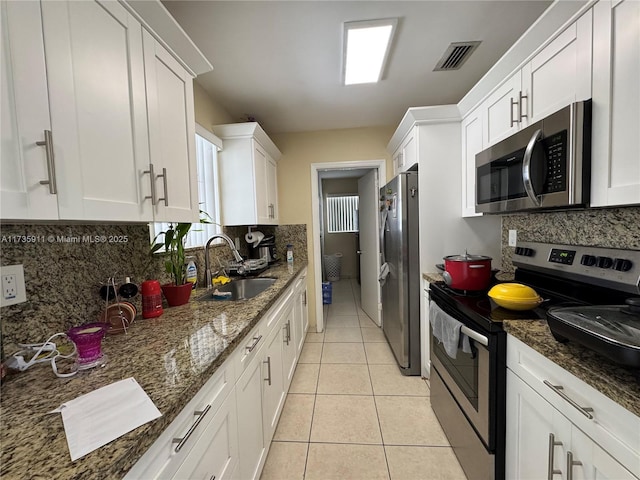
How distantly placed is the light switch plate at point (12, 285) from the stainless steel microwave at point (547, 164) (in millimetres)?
2025

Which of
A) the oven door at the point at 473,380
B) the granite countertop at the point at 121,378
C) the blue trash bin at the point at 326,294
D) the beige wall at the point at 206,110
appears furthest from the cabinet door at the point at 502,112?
the blue trash bin at the point at 326,294

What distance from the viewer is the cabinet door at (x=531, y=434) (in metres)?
0.83

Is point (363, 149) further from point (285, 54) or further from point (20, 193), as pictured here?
point (20, 193)

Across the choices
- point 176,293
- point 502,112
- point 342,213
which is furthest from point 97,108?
point 342,213

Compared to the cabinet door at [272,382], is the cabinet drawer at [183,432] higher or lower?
higher

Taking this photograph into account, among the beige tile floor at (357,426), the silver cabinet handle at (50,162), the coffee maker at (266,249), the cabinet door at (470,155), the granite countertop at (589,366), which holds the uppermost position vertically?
the cabinet door at (470,155)

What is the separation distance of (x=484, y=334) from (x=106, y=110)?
169 centimetres

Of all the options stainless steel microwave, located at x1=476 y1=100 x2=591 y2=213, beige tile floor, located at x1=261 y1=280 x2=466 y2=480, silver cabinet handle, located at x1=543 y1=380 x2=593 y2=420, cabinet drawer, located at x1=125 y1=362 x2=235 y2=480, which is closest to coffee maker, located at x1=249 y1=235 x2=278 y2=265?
beige tile floor, located at x1=261 y1=280 x2=466 y2=480

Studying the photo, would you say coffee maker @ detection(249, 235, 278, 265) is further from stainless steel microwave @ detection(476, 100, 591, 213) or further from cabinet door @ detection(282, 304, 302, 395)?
stainless steel microwave @ detection(476, 100, 591, 213)

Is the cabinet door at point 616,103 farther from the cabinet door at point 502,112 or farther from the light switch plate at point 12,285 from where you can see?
the light switch plate at point 12,285

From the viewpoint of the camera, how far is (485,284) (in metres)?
1.50

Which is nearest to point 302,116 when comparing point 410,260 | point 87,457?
point 410,260

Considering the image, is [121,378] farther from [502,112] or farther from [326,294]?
[326,294]

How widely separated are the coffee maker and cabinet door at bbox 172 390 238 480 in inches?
77.7
